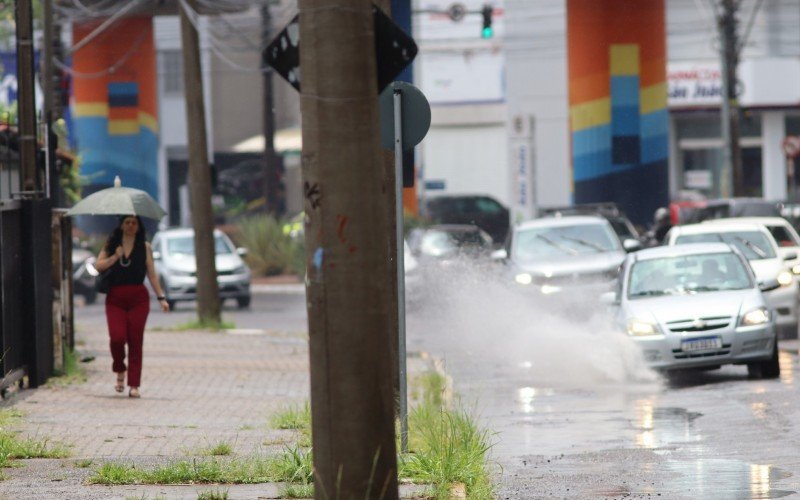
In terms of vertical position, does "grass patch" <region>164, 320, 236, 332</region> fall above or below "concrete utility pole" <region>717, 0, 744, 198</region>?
below

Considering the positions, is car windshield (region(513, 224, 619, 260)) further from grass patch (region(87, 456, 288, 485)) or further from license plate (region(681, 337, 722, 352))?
grass patch (region(87, 456, 288, 485))

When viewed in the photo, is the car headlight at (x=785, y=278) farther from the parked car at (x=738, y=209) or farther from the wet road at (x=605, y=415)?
the parked car at (x=738, y=209)

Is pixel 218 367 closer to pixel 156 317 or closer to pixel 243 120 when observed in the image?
pixel 156 317

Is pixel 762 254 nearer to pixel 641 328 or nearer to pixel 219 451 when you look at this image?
pixel 641 328

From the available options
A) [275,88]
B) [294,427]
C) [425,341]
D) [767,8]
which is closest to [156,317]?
[425,341]

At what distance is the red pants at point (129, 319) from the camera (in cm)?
1429

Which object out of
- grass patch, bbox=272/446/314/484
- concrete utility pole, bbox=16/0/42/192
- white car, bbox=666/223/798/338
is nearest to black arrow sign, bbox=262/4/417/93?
grass patch, bbox=272/446/314/484

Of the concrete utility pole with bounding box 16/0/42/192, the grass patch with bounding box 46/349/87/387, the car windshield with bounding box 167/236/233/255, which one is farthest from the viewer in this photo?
the car windshield with bounding box 167/236/233/255

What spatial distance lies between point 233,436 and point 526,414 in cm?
345

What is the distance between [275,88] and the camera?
58.0 meters

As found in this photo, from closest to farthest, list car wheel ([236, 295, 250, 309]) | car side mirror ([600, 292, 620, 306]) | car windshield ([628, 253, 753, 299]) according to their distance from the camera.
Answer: car windshield ([628, 253, 753, 299]) → car side mirror ([600, 292, 620, 306]) → car wheel ([236, 295, 250, 309])

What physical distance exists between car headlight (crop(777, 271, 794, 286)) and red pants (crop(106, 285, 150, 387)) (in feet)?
32.3

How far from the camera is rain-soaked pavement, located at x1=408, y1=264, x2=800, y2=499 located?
983cm

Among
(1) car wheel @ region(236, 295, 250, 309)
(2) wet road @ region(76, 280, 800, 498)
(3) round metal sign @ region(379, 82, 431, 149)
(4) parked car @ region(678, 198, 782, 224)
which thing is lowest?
(1) car wheel @ region(236, 295, 250, 309)
